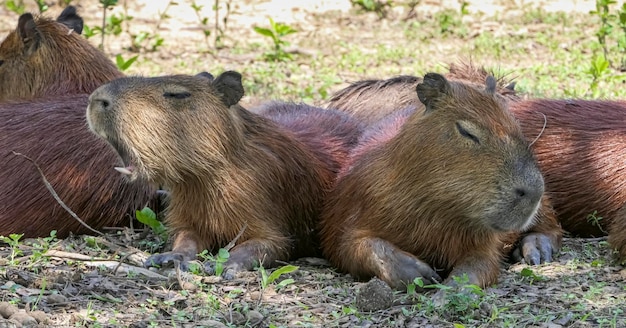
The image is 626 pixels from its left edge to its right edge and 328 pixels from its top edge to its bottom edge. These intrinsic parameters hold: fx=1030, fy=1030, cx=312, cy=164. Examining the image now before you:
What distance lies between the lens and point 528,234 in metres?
5.18

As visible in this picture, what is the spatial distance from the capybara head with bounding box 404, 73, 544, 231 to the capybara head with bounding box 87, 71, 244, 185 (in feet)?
2.75

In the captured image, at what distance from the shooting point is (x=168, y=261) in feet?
15.1

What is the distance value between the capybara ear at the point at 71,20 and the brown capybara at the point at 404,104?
173cm

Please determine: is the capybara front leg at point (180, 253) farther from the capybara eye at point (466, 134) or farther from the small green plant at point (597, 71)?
the small green plant at point (597, 71)

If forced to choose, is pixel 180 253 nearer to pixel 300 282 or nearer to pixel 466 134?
pixel 300 282

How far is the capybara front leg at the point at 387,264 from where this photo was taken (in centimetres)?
442

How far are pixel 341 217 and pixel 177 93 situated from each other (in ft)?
3.14

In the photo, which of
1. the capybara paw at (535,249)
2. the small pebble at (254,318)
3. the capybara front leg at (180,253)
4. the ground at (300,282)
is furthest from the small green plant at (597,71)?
the small pebble at (254,318)

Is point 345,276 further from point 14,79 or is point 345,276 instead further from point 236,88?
point 14,79

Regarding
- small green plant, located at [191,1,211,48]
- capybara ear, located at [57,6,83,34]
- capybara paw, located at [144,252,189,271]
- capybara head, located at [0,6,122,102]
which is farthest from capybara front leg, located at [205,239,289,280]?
small green plant, located at [191,1,211,48]

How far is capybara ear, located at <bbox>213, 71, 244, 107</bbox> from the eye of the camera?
15.7ft

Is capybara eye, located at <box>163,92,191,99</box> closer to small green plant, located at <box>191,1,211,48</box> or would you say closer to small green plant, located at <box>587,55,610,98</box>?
small green plant, located at <box>587,55,610,98</box>

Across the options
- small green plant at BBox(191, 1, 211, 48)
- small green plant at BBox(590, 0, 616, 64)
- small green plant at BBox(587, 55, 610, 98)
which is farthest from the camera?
small green plant at BBox(191, 1, 211, 48)

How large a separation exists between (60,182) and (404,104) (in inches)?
86.3
